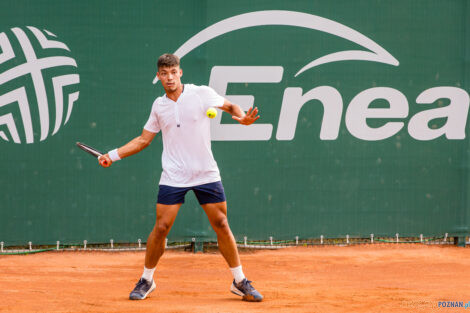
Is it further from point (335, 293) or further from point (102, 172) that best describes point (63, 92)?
point (335, 293)

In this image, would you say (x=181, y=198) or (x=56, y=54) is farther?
(x=56, y=54)

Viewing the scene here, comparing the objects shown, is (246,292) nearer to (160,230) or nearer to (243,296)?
(243,296)

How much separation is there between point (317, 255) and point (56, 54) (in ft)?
11.2

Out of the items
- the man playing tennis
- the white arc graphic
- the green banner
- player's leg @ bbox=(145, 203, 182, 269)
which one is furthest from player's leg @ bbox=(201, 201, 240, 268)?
the white arc graphic

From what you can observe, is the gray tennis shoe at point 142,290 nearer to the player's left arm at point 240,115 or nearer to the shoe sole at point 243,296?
the shoe sole at point 243,296

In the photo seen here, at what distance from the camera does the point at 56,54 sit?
7.09m

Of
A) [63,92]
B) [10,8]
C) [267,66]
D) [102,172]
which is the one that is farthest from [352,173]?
[10,8]

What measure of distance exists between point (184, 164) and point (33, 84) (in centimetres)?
276

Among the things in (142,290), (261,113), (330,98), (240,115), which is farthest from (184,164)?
(330,98)

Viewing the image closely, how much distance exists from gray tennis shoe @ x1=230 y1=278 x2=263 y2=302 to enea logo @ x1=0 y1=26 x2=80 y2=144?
305 centimetres

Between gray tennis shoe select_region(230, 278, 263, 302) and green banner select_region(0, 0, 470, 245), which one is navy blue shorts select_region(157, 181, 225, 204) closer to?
gray tennis shoe select_region(230, 278, 263, 302)

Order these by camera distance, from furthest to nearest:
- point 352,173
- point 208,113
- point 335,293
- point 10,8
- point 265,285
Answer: point 352,173, point 10,8, point 265,285, point 335,293, point 208,113

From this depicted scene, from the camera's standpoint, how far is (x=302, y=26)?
24.4 feet

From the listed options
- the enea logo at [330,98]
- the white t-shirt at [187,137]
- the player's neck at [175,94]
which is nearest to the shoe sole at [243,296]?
the white t-shirt at [187,137]
